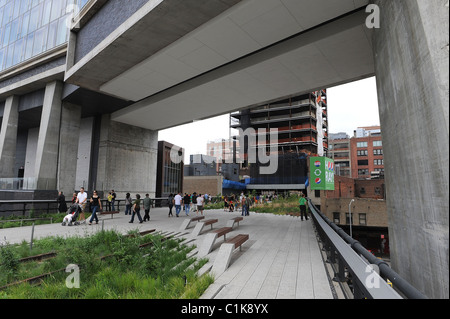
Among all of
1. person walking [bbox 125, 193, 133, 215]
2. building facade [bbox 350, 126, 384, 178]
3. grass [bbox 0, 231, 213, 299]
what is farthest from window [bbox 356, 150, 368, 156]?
grass [bbox 0, 231, 213, 299]

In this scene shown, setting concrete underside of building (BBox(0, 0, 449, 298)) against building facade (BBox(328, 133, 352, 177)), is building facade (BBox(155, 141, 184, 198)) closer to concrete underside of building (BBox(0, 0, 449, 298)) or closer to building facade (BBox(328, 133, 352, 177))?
concrete underside of building (BBox(0, 0, 449, 298))

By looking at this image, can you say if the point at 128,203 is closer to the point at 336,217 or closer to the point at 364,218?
the point at 336,217

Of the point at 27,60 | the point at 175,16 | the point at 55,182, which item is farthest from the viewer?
the point at 27,60

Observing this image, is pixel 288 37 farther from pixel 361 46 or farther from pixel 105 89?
pixel 105 89

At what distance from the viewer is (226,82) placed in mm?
15398

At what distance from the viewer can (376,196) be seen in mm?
49156

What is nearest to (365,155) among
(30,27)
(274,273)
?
(30,27)

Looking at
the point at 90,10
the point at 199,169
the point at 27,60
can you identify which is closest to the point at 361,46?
the point at 90,10

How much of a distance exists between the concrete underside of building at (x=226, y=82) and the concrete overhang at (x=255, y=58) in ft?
0.21

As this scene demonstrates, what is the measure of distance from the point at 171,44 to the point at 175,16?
196cm

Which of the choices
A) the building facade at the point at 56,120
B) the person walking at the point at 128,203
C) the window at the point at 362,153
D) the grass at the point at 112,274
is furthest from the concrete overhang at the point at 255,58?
the window at the point at 362,153

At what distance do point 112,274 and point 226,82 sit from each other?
495 inches

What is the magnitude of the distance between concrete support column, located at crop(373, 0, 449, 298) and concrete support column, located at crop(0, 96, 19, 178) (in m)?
29.2

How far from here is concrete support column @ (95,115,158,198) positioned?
23.2 m
